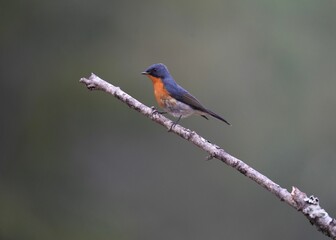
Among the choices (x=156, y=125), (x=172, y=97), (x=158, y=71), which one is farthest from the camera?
(x=156, y=125)

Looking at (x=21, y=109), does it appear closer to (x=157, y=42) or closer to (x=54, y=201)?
(x=54, y=201)

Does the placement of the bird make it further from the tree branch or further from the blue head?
the tree branch

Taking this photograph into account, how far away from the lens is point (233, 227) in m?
11.7

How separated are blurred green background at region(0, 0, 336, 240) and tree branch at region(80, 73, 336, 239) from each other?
5.80 m

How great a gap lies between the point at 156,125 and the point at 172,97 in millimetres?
5360

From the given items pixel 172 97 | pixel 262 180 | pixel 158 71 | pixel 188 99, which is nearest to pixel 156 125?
pixel 158 71

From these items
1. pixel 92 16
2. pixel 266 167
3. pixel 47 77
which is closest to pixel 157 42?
pixel 92 16

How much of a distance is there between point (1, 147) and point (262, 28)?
5.26 m

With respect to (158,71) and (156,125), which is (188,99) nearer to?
(158,71)

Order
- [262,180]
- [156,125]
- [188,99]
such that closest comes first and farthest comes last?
[262,180] → [188,99] → [156,125]

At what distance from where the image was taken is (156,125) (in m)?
11.2

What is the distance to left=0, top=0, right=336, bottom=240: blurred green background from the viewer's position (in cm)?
1074

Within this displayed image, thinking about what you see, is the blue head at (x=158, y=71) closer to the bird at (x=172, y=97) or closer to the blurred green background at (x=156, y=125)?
the bird at (x=172, y=97)

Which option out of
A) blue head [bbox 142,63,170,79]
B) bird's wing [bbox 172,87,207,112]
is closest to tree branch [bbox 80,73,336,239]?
bird's wing [bbox 172,87,207,112]
